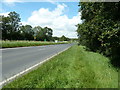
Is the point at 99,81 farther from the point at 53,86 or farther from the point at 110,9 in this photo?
the point at 110,9

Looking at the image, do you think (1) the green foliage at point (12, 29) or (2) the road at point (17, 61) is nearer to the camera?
(2) the road at point (17, 61)

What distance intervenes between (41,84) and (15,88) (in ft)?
3.03

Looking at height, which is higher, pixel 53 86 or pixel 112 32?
pixel 112 32

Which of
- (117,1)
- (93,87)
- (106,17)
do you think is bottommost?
(93,87)

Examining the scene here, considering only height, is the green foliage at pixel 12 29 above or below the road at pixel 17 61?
above

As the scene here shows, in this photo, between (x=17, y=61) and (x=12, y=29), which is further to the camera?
(x=12, y=29)

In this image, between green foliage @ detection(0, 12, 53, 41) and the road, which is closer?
the road

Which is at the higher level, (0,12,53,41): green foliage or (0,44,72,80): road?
(0,12,53,41): green foliage

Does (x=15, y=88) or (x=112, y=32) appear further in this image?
(x=112, y=32)

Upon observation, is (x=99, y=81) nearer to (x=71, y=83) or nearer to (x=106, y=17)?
(x=71, y=83)

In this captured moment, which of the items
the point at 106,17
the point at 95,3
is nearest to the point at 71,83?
the point at 106,17

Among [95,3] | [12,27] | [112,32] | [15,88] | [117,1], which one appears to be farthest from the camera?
[12,27]

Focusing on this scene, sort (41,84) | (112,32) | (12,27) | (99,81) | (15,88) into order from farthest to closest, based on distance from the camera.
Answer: (12,27) < (112,32) < (99,81) < (41,84) < (15,88)

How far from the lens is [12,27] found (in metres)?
101
